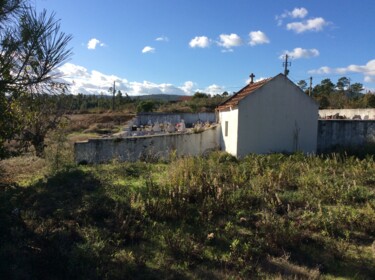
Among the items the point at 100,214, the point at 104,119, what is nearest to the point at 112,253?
the point at 100,214

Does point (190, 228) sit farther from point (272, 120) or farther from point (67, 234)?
point (272, 120)

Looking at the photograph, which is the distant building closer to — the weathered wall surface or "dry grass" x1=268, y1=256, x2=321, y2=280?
the weathered wall surface

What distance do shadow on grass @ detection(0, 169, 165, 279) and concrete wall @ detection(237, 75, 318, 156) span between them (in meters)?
7.92

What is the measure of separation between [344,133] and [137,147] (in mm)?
9372

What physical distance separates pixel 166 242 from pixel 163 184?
7.66 feet

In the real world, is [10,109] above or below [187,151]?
above

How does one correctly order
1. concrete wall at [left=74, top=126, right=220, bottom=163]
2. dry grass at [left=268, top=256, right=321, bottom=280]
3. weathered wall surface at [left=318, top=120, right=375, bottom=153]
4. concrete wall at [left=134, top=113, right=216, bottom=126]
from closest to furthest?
dry grass at [left=268, top=256, right=321, bottom=280] < concrete wall at [left=74, top=126, right=220, bottom=163] < weathered wall surface at [left=318, top=120, right=375, bottom=153] < concrete wall at [left=134, top=113, right=216, bottom=126]

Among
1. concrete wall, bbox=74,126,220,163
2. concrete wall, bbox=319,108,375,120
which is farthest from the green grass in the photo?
concrete wall, bbox=319,108,375,120

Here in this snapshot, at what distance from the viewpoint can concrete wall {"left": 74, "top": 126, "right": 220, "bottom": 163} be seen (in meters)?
12.7

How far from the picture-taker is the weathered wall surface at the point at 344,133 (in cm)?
1625

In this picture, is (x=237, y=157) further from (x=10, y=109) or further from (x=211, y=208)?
(x=10, y=109)

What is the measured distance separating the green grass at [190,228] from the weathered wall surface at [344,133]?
814 centimetres

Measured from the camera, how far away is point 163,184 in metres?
7.82

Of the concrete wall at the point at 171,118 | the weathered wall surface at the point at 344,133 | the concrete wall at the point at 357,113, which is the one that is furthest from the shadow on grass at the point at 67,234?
the concrete wall at the point at 171,118
